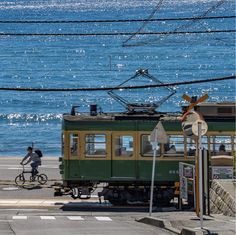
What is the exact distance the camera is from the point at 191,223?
22641 millimetres

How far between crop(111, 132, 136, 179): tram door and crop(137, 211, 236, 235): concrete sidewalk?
4430 millimetres

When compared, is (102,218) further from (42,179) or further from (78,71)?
(78,71)

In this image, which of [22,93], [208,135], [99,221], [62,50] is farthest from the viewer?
[62,50]

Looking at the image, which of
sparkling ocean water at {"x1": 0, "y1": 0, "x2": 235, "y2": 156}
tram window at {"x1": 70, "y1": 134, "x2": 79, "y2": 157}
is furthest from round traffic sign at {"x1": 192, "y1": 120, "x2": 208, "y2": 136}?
sparkling ocean water at {"x1": 0, "y1": 0, "x2": 235, "y2": 156}

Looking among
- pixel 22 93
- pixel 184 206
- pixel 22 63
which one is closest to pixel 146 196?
pixel 184 206

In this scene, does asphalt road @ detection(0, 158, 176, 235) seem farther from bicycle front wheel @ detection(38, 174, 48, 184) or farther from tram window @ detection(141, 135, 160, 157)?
tram window @ detection(141, 135, 160, 157)

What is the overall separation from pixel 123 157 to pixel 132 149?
357 mm

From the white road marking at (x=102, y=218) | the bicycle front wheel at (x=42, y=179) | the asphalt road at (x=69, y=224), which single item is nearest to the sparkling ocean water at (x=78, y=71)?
the bicycle front wheel at (x=42, y=179)

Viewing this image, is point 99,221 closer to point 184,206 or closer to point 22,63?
point 184,206

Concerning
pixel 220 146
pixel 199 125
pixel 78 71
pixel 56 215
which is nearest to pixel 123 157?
Result: pixel 220 146

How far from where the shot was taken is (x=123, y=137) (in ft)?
98.7

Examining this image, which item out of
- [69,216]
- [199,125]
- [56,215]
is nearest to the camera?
[199,125]

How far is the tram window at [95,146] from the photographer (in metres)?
30.2

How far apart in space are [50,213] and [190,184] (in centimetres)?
Result: 393
